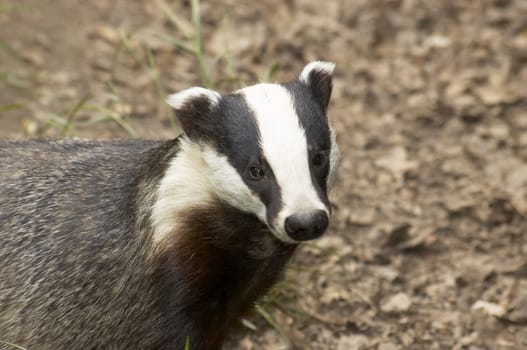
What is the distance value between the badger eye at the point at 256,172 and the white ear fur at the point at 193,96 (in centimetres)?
42

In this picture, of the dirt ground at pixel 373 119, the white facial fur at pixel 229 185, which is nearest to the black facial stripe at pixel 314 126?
the white facial fur at pixel 229 185

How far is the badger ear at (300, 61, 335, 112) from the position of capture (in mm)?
4223

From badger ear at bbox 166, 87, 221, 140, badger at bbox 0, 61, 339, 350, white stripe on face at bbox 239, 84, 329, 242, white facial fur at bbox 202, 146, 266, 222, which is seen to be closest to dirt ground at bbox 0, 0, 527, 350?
badger at bbox 0, 61, 339, 350

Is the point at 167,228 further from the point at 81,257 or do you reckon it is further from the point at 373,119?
the point at 373,119

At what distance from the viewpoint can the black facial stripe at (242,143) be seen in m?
3.76

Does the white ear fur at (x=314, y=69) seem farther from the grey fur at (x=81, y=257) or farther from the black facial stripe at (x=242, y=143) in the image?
the grey fur at (x=81, y=257)

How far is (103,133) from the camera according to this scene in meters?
6.75

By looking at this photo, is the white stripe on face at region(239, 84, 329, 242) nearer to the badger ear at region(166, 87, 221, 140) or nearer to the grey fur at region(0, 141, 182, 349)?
the badger ear at region(166, 87, 221, 140)

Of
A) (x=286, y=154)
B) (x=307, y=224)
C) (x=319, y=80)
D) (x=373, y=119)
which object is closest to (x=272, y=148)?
(x=286, y=154)

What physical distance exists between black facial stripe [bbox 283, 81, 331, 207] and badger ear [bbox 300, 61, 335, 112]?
0.07 metres

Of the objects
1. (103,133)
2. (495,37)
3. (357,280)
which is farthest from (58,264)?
(495,37)

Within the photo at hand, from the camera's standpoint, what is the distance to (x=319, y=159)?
3.90 m

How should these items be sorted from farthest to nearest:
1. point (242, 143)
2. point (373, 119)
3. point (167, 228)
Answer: point (373, 119)
point (167, 228)
point (242, 143)

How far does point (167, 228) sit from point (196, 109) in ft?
1.89
